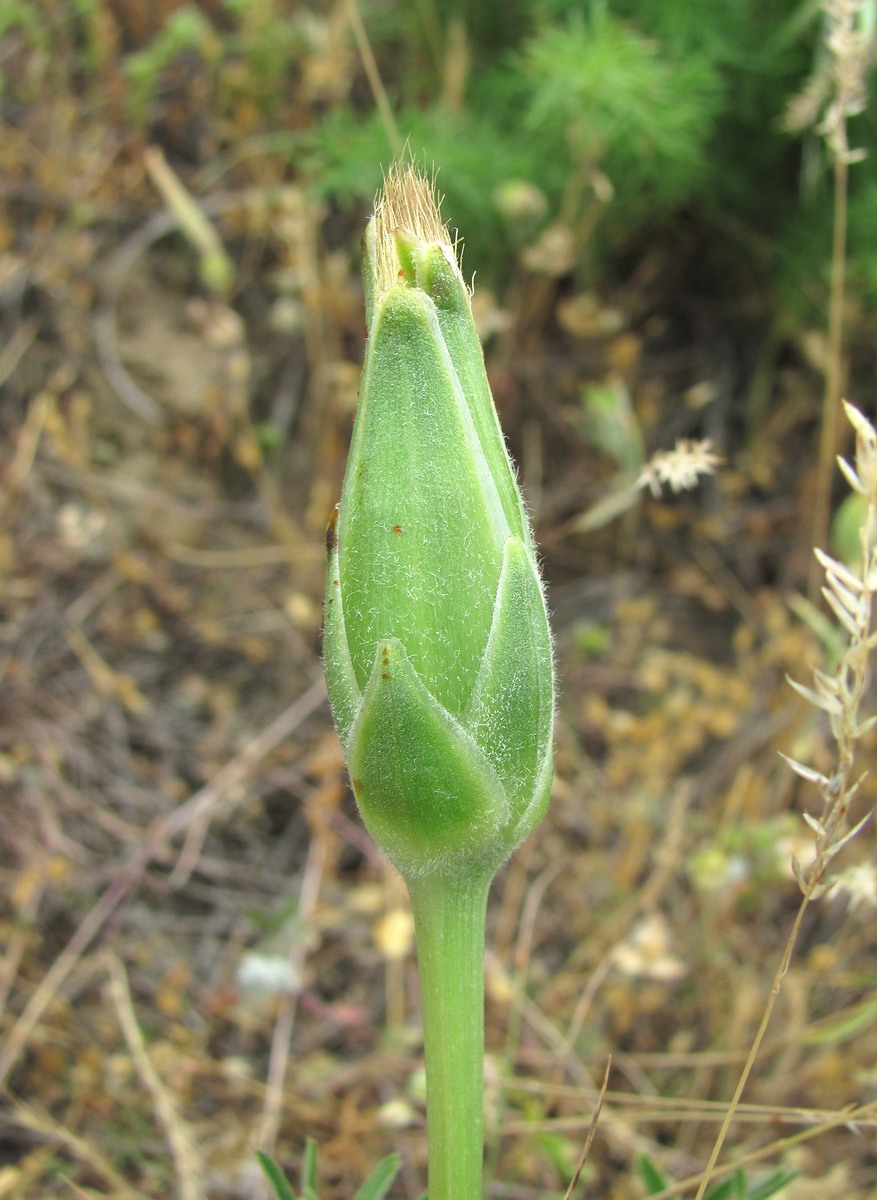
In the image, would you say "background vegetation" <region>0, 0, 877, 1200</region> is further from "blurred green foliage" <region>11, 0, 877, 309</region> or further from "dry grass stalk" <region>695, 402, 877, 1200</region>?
"dry grass stalk" <region>695, 402, 877, 1200</region>

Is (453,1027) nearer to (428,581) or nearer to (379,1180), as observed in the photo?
(379,1180)

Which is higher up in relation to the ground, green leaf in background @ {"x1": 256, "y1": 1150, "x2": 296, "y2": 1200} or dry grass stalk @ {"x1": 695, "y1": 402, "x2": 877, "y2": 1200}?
dry grass stalk @ {"x1": 695, "y1": 402, "x2": 877, "y2": 1200}

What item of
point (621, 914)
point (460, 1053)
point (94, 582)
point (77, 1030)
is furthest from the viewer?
point (94, 582)

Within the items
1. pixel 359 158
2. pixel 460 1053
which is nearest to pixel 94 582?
pixel 359 158

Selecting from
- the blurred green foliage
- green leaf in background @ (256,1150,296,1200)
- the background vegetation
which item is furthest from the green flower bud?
the blurred green foliage

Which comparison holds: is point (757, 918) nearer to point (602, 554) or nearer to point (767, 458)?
point (602, 554)

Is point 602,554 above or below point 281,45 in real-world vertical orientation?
below
